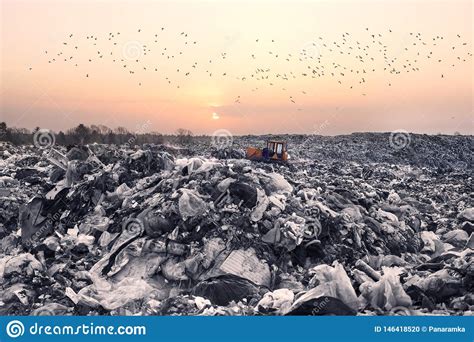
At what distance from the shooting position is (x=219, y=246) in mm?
5512

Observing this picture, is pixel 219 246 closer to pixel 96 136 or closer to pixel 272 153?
pixel 272 153

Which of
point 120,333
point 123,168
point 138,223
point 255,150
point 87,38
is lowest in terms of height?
point 120,333

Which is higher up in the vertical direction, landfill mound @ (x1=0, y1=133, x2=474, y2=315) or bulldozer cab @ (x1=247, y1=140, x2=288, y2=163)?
bulldozer cab @ (x1=247, y1=140, x2=288, y2=163)

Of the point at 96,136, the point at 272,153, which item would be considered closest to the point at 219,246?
the point at 272,153

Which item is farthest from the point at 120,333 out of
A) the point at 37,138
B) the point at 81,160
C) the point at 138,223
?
the point at 37,138

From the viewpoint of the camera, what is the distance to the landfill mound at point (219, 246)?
4.75m

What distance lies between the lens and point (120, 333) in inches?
166

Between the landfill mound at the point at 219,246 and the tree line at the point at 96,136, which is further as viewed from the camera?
the tree line at the point at 96,136

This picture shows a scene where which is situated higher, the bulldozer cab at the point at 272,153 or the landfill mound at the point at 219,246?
the bulldozer cab at the point at 272,153

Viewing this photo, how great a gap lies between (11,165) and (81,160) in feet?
9.41

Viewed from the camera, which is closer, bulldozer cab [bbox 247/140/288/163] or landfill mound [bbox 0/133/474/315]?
landfill mound [bbox 0/133/474/315]

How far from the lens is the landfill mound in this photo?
4754 millimetres

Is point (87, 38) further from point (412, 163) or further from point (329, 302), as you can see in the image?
point (412, 163)

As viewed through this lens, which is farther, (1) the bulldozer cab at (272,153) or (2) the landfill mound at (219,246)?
(1) the bulldozer cab at (272,153)
